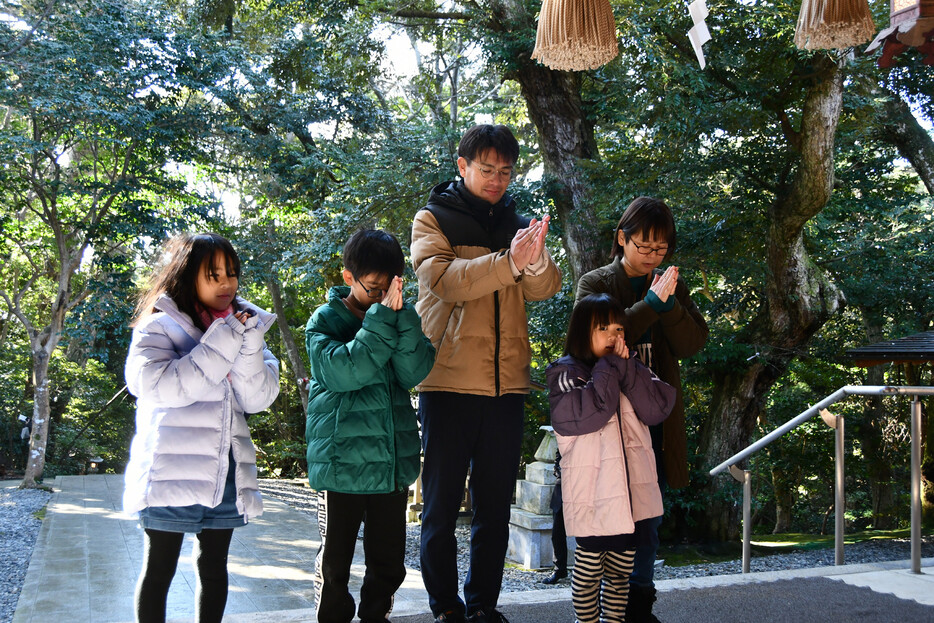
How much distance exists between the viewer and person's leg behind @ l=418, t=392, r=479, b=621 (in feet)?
7.93

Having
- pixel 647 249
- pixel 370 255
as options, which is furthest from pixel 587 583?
pixel 370 255

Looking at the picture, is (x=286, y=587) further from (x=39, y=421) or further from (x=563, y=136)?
(x=39, y=421)

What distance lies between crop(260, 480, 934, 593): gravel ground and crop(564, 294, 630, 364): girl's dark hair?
343 centimetres

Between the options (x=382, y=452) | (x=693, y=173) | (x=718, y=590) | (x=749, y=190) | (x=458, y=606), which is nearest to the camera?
(x=382, y=452)

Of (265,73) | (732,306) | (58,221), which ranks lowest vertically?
(732,306)

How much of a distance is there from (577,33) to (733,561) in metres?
6.33

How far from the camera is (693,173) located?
6.58 metres

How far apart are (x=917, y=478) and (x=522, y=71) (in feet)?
18.3

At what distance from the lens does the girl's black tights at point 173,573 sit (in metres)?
2.09

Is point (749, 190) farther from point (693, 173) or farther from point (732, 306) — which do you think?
point (732, 306)

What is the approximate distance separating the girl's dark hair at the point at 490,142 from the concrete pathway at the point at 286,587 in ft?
5.27

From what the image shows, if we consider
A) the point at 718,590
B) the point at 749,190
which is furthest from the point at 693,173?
the point at 718,590

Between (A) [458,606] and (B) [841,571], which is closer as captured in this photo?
(A) [458,606]

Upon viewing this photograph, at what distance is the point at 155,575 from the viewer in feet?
6.90
